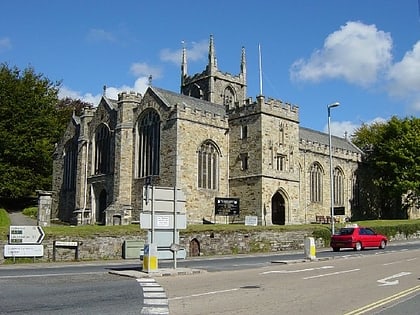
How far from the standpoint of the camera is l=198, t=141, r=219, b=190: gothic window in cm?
4500

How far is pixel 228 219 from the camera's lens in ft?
149

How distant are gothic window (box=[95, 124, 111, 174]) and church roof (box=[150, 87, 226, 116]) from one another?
637cm

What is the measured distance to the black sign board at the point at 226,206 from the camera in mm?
42478

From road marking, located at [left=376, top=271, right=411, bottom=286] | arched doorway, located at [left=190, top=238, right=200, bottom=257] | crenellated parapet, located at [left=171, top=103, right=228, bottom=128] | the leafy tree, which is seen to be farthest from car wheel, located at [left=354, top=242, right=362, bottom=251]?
the leafy tree

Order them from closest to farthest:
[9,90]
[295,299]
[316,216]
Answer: [295,299], [316,216], [9,90]

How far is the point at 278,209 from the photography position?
4828cm

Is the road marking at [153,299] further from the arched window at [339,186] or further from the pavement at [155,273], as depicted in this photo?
the arched window at [339,186]

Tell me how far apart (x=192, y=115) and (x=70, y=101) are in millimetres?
34213

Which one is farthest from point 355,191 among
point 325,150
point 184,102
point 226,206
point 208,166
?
point 184,102

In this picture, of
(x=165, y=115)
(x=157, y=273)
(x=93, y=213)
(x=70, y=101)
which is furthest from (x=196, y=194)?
(x=70, y=101)

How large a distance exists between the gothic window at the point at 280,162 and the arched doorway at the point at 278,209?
2.20 meters

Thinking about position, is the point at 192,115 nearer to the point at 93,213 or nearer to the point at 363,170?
the point at 93,213

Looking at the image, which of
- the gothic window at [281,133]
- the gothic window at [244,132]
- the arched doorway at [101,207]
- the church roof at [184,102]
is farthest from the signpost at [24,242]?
the gothic window at [281,133]

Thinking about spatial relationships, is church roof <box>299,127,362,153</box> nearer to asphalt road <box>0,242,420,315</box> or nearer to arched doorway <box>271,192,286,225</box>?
arched doorway <box>271,192,286,225</box>
